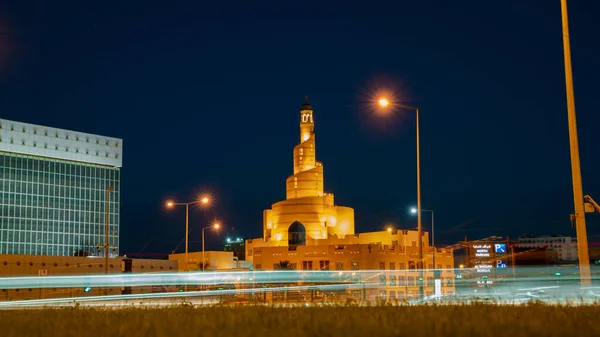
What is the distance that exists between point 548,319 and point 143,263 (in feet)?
321

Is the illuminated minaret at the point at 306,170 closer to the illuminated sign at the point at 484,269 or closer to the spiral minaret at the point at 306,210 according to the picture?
the spiral minaret at the point at 306,210

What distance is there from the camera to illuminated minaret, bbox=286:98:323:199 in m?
125

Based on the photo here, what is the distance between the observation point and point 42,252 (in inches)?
4208

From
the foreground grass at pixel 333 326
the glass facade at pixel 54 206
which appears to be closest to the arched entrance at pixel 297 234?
the glass facade at pixel 54 206

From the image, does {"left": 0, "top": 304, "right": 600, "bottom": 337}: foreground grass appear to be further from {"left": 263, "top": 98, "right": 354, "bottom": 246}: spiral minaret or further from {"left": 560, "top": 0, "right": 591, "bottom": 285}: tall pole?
{"left": 263, "top": 98, "right": 354, "bottom": 246}: spiral minaret

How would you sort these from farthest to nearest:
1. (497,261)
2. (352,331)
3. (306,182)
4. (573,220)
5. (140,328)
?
(306,182) < (497,261) < (573,220) < (140,328) < (352,331)

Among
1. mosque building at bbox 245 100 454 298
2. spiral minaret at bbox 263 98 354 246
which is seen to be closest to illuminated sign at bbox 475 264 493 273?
mosque building at bbox 245 100 454 298

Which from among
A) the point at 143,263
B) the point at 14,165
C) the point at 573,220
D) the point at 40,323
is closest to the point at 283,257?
the point at 143,263

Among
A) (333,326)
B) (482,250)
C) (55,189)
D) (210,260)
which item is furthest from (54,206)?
(333,326)

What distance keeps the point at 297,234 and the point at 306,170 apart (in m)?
13.4

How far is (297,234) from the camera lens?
117 m

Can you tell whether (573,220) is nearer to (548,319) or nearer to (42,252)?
(548,319)

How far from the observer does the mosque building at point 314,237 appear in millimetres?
99938

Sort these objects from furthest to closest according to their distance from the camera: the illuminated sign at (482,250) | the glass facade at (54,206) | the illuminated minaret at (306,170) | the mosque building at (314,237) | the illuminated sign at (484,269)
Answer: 1. the illuminated minaret at (306,170)
2. the glass facade at (54,206)
3. the mosque building at (314,237)
4. the illuminated sign at (482,250)
5. the illuminated sign at (484,269)
